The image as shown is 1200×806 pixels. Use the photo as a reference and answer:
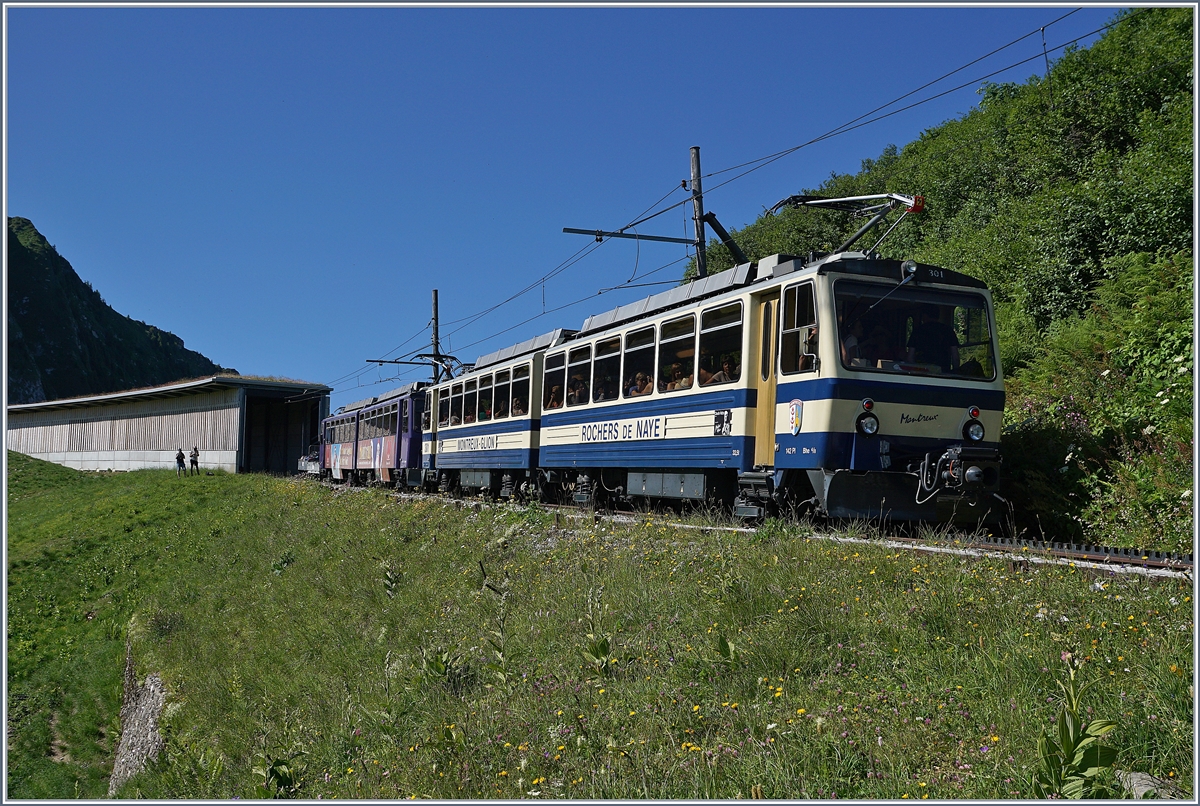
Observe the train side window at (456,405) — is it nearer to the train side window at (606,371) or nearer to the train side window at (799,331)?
the train side window at (606,371)

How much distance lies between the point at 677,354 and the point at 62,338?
13596 centimetres

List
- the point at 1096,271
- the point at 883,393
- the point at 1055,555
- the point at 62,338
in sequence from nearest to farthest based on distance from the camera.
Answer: the point at 1055,555 → the point at 883,393 → the point at 1096,271 → the point at 62,338

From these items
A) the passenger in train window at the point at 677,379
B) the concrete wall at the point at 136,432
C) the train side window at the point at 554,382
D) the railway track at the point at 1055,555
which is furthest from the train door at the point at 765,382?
the concrete wall at the point at 136,432

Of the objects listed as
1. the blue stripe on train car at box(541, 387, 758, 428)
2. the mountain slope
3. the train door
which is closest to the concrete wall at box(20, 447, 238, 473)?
the blue stripe on train car at box(541, 387, 758, 428)

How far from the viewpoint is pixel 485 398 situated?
2039cm

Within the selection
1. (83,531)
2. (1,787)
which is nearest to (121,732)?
(1,787)

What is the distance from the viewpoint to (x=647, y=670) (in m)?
6.06

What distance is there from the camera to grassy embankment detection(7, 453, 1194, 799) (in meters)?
4.39

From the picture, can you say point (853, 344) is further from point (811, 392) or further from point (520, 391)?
point (520, 391)

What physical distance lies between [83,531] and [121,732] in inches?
691

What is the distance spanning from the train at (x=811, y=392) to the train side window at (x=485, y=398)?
5.82 m

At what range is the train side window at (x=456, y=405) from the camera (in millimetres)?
22612

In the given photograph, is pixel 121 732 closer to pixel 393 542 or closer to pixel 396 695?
pixel 393 542

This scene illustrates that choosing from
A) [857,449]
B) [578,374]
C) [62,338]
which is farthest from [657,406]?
[62,338]
